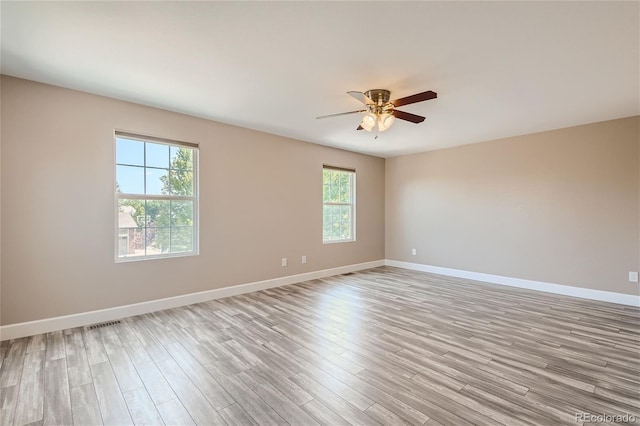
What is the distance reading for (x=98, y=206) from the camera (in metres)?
3.31

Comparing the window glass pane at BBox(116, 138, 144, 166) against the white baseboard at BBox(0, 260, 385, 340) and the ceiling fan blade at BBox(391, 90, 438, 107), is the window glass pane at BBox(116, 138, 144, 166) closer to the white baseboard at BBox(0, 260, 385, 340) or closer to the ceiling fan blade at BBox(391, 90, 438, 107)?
the white baseboard at BBox(0, 260, 385, 340)

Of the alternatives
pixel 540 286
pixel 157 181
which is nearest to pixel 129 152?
pixel 157 181

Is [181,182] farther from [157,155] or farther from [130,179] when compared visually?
[130,179]

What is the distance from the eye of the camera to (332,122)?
4184 millimetres

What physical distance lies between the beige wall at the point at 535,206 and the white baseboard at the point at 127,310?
118 inches

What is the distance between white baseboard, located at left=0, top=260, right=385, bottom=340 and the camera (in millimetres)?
2896

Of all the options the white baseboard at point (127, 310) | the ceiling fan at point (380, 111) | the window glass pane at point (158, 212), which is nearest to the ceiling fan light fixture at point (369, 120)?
the ceiling fan at point (380, 111)

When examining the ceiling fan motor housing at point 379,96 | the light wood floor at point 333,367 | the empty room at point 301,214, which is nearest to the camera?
the light wood floor at point 333,367

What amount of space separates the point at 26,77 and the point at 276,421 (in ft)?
12.7

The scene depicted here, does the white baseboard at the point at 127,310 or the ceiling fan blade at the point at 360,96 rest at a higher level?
the ceiling fan blade at the point at 360,96

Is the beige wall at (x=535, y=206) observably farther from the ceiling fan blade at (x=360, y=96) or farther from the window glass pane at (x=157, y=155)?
the window glass pane at (x=157, y=155)

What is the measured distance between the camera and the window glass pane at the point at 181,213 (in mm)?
3916

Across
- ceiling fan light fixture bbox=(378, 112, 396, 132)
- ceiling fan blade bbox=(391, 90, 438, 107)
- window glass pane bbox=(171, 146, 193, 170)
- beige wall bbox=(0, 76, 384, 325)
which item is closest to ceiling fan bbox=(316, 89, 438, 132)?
ceiling fan light fixture bbox=(378, 112, 396, 132)

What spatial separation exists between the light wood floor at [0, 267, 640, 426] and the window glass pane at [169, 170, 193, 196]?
155cm
